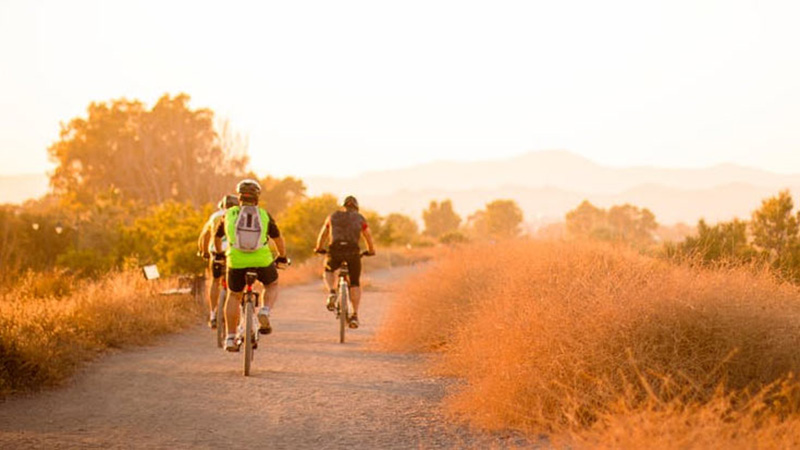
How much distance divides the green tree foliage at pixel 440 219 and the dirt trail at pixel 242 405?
7805 cm

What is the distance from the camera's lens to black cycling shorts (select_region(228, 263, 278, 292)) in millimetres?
9719

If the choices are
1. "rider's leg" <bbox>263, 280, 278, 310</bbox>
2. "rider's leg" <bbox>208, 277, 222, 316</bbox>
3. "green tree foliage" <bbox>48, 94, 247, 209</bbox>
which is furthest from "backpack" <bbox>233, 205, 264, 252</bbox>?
"green tree foliage" <bbox>48, 94, 247, 209</bbox>

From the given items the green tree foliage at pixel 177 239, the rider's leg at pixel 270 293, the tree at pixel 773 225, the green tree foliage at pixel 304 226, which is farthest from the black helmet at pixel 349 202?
the green tree foliage at pixel 304 226

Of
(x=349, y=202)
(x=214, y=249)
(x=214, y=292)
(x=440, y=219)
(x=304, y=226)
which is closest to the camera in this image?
(x=214, y=249)

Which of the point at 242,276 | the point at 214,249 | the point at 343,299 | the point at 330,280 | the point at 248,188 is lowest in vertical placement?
the point at 343,299

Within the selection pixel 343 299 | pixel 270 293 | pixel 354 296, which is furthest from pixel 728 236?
pixel 270 293

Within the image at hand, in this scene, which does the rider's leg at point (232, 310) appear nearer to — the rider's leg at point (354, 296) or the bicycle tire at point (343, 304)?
the bicycle tire at point (343, 304)

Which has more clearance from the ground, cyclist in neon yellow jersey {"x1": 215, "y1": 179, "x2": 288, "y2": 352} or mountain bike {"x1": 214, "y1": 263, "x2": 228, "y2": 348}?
cyclist in neon yellow jersey {"x1": 215, "y1": 179, "x2": 288, "y2": 352}

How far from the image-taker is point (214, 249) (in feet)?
38.6

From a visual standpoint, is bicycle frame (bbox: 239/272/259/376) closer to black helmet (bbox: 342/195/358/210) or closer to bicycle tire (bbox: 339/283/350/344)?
bicycle tire (bbox: 339/283/350/344)

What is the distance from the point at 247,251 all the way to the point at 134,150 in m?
61.6

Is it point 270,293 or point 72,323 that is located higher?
point 270,293

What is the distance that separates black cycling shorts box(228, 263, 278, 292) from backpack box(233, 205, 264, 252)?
30 centimetres

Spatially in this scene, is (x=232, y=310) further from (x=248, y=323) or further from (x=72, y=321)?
(x=72, y=321)
